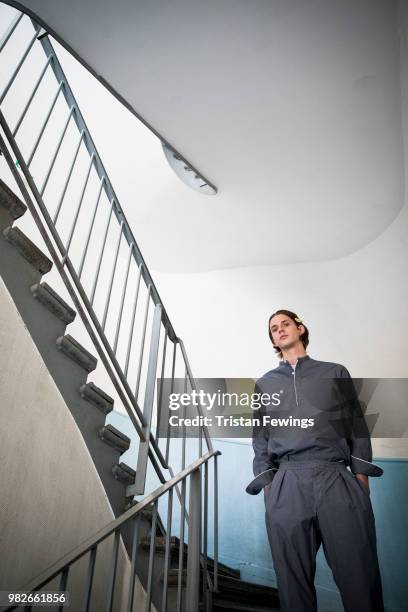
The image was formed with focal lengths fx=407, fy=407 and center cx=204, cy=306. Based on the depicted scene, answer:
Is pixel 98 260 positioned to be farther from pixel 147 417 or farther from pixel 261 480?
pixel 261 480

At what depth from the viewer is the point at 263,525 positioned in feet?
9.94

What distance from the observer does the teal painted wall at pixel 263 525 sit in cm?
260

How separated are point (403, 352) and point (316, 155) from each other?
1548mm

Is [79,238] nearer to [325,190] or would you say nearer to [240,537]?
[325,190]

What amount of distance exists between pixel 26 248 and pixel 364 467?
1.61 meters

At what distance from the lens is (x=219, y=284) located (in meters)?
4.19

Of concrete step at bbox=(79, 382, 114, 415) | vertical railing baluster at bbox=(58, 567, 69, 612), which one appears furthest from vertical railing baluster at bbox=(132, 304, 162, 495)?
vertical railing baluster at bbox=(58, 567, 69, 612)

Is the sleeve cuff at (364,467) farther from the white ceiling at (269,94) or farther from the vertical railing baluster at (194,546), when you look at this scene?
the white ceiling at (269,94)

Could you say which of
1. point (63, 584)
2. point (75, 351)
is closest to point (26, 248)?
point (75, 351)

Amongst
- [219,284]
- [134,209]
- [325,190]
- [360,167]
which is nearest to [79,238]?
[134,209]

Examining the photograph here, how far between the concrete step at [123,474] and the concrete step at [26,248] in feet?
3.05

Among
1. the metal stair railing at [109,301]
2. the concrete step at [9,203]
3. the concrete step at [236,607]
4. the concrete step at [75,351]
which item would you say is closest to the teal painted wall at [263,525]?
the metal stair railing at [109,301]

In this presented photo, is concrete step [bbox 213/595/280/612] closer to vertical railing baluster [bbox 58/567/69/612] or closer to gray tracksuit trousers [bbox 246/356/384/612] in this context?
gray tracksuit trousers [bbox 246/356/384/612]

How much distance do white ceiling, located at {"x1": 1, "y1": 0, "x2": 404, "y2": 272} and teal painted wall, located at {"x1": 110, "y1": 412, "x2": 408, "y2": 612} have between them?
6.37 ft
